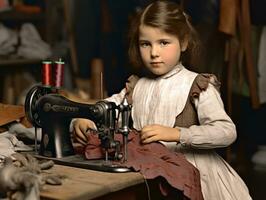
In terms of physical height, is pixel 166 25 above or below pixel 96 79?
above

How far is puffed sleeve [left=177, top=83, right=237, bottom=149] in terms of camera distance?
1950 millimetres

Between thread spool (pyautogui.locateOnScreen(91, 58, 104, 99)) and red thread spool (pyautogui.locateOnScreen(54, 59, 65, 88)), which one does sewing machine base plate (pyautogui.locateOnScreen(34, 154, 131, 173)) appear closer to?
red thread spool (pyautogui.locateOnScreen(54, 59, 65, 88))

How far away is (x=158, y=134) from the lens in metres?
1.91

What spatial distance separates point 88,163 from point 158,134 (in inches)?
9.0

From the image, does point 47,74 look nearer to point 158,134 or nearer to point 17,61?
point 158,134

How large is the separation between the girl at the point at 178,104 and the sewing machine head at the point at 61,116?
0.11 meters

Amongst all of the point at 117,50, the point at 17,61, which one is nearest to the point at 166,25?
the point at 17,61

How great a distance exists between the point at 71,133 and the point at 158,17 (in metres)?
0.47

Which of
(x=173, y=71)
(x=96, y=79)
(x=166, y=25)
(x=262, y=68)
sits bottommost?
(x=96, y=79)

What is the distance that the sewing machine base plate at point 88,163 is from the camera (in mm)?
1762

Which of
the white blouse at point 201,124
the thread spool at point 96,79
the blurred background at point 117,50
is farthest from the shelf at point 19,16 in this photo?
the white blouse at point 201,124

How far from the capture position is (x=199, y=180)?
1.87m

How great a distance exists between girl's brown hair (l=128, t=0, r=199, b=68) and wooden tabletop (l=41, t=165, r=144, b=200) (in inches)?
21.4

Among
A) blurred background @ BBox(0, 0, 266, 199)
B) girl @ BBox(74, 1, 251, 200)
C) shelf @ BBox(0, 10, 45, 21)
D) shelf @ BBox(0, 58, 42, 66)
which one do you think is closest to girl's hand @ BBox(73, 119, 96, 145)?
girl @ BBox(74, 1, 251, 200)
